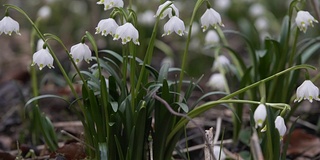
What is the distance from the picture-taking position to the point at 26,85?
14.6ft

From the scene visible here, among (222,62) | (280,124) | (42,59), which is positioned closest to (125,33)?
(42,59)

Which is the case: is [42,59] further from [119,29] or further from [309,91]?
[309,91]

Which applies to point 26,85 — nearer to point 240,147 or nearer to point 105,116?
point 240,147

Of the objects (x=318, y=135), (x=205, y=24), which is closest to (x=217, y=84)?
(x=318, y=135)

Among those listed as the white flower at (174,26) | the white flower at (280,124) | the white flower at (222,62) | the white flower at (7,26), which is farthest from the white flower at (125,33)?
the white flower at (222,62)

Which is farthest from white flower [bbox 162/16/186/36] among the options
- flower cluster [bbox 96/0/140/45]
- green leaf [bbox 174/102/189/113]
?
green leaf [bbox 174/102/189/113]

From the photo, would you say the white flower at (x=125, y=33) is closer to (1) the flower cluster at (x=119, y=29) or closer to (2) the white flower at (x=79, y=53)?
(1) the flower cluster at (x=119, y=29)

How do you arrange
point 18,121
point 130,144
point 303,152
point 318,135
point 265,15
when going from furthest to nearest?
1. point 265,15
2. point 18,121
3. point 318,135
4. point 303,152
5. point 130,144

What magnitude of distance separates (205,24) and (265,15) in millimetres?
3272

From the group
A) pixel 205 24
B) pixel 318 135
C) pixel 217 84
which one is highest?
pixel 205 24

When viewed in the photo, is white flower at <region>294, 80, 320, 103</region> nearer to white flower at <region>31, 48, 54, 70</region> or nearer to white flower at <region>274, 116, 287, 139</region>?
white flower at <region>274, 116, 287, 139</region>

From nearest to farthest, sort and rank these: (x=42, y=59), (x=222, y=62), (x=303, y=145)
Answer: (x=42, y=59) < (x=303, y=145) < (x=222, y=62)

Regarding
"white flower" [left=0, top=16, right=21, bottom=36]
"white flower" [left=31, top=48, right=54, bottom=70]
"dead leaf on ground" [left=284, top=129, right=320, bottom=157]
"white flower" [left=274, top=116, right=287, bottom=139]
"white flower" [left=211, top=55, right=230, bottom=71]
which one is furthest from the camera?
"white flower" [left=211, top=55, right=230, bottom=71]

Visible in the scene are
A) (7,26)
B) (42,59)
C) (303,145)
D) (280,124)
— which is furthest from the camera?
(303,145)
